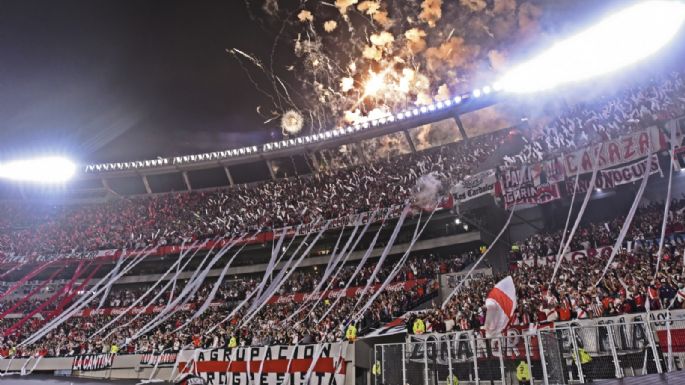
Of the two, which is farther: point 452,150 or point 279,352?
point 452,150

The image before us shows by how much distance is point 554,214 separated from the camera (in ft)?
88.0

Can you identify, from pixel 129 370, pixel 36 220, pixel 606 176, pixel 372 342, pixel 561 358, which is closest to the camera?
pixel 561 358

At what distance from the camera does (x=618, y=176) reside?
19.2 metres

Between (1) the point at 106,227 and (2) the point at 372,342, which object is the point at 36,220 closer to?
Result: (1) the point at 106,227

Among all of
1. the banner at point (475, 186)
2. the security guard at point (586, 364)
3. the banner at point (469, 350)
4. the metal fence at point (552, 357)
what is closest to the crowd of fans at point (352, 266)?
the banner at point (475, 186)

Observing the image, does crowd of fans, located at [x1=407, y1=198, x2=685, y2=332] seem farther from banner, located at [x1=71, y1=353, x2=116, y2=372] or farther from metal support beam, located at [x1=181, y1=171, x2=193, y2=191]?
metal support beam, located at [x1=181, y1=171, x2=193, y2=191]

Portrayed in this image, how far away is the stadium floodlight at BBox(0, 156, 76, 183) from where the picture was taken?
152 feet

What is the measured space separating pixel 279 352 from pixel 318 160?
2849 centimetres

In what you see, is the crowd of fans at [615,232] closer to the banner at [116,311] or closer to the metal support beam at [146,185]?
the banner at [116,311]

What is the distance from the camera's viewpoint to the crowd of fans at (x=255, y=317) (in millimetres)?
21641

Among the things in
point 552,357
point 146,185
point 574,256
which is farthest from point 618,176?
point 146,185

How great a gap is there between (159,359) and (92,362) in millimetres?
5307

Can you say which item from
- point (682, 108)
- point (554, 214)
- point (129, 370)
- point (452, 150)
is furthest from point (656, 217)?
point (129, 370)

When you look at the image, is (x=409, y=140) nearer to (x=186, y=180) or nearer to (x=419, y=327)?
(x=186, y=180)
